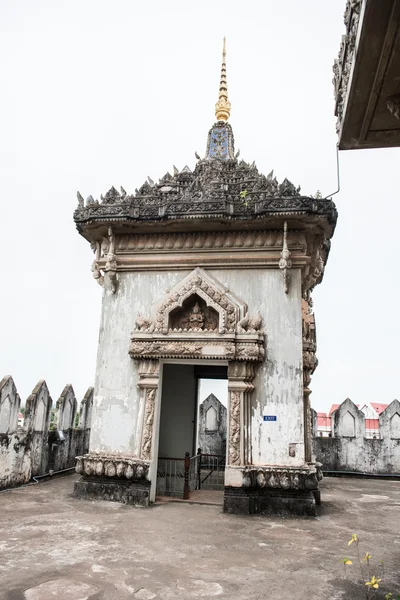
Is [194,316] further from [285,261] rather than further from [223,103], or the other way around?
[223,103]

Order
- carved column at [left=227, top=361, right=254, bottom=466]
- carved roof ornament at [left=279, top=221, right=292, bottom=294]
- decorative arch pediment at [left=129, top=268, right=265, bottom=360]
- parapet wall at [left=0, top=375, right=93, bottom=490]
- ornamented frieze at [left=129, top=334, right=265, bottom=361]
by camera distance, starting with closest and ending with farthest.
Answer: carved column at [left=227, top=361, right=254, bottom=466]
ornamented frieze at [left=129, top=334, right=265, bottom=361]
decorative arch pediment at [left=129, top=268, right=265, bottom=360]
carved roof ornament at [left=279, top=221, right=292, bottom=294]
parapet wall at [left=0, top=375, right=93, bottom=490]

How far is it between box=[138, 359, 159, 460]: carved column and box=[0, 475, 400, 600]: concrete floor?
1259 millimetres

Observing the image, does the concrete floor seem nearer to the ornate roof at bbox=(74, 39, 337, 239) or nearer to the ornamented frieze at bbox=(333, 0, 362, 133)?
the ornamented frieze at bbox=(333, 0, 362, 133)

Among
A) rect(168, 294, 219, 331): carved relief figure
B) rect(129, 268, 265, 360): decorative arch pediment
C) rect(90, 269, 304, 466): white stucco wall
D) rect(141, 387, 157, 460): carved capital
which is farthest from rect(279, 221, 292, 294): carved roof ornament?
rect(141, 387, 157, 460): carved capital

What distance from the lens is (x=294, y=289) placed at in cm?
1120

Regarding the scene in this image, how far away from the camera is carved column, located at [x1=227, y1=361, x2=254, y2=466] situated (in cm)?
1045

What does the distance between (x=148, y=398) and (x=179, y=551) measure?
168 inches

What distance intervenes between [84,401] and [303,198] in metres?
11.7

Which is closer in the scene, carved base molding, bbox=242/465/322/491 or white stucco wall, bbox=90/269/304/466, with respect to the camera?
carved base molding, bbox=242/465/322/491

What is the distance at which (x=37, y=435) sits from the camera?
14.4 meters

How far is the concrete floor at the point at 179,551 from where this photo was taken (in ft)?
18.8

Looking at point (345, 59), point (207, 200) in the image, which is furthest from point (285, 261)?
point (345, 59)

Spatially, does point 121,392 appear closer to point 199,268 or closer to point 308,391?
point 199,268

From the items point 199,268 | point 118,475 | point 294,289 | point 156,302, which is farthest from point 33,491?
point 294,289
